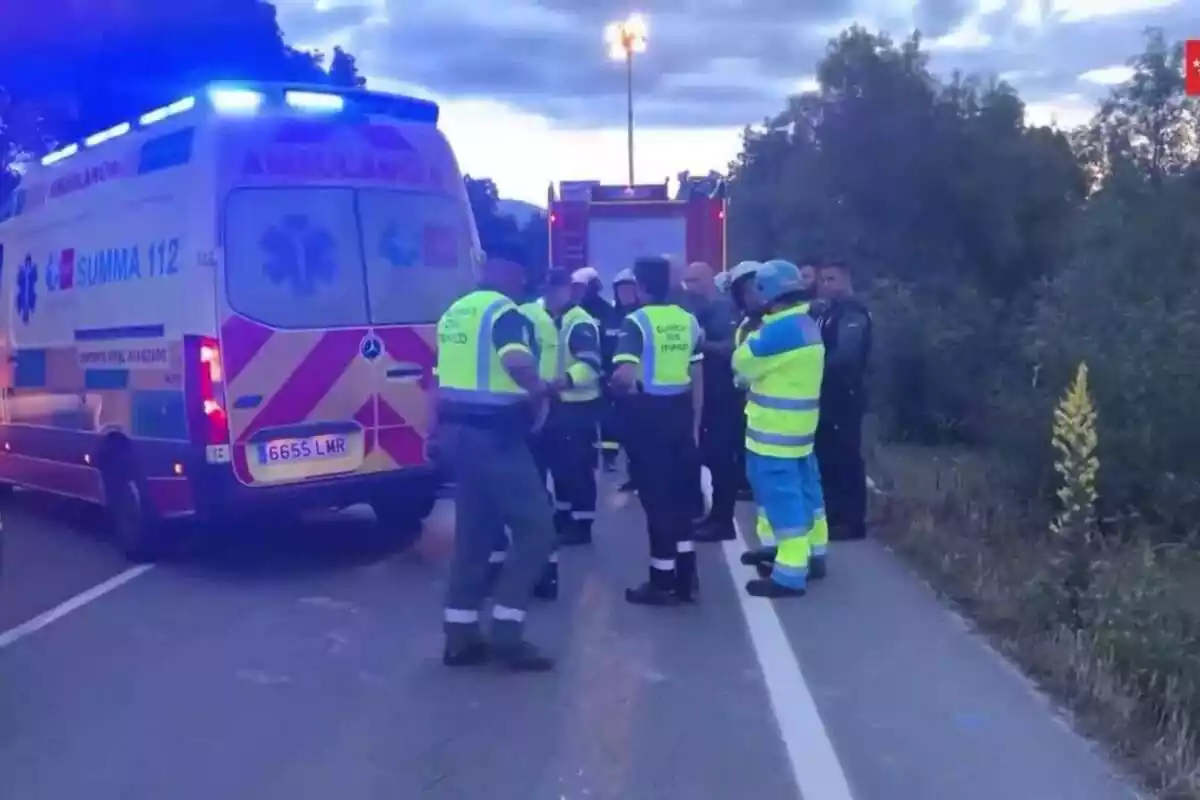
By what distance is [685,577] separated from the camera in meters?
8.37

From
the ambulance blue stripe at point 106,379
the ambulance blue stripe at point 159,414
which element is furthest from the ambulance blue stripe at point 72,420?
the ambulance blue stripe at point 159,414

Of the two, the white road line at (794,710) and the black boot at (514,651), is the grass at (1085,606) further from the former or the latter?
the black boot at (514,651)

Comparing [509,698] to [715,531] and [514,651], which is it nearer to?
[514,651]

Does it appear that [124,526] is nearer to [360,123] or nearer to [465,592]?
[360,123]

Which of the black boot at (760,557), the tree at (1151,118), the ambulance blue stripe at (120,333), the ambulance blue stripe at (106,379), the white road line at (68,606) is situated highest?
the tree at (1151,118)

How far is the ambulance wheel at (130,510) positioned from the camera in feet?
31.4

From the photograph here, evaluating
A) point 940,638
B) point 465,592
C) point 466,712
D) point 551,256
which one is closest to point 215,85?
point 465,592

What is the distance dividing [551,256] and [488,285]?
1199cm

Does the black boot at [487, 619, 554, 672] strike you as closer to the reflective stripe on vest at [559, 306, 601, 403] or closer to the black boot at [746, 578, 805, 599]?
the black boot at [746, 578, 805, 599]

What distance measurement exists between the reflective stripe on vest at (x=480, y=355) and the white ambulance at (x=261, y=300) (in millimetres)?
2224

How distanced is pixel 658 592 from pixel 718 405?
9.66 feet

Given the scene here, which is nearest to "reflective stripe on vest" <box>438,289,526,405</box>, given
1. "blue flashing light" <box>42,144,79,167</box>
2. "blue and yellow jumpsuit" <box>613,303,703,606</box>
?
"blue and yellow jumpsuit" <box>613,303,703,606</box>

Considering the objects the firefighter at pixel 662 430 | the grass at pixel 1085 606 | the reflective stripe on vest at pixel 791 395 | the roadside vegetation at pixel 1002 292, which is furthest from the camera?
the reflective stripe on vest at pixel 791 395

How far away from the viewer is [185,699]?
655 cm
